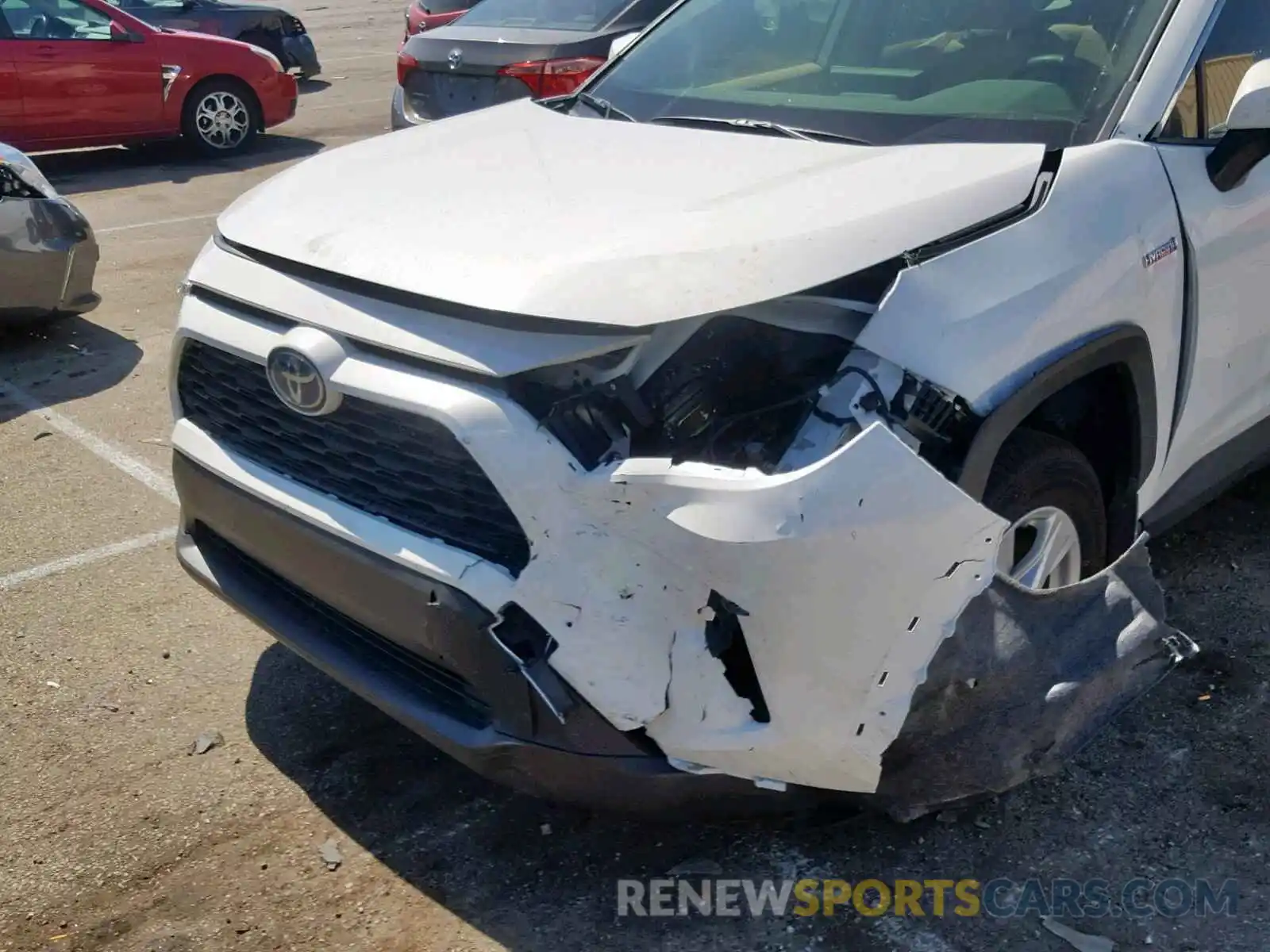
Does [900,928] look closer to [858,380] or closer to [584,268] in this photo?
[858,380]

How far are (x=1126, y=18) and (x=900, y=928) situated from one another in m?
2.22

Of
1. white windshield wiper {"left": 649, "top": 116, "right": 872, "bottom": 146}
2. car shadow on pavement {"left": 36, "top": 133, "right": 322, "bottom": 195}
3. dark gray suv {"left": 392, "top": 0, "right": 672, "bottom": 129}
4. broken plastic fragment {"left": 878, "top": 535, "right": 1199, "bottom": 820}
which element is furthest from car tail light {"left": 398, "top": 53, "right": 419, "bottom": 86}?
broken plastic fragment {"left": 878, "top": 535, "right": 1199, "bottom": 820}

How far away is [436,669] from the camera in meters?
2.63

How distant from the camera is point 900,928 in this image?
2652mm

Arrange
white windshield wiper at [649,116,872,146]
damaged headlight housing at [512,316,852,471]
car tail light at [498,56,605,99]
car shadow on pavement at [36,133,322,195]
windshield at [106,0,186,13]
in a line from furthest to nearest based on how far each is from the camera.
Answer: windshield at [106,0,186,13] < car shadow on pavement at [36,133,322,195] < car tail light at [498,56,605,99] < white windshield wiper at [649,116,872,146] < damaged headlight housing at [512,316,852,471]

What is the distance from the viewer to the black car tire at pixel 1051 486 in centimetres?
258

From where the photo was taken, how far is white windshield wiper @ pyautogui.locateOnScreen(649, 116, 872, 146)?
3.16m

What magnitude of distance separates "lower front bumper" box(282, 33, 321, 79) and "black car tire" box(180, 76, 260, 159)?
319cm

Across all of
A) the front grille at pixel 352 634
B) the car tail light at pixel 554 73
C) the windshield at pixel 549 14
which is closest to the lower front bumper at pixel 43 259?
the car tail light at pixel 554 73

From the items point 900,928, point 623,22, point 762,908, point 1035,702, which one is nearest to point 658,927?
point 762,908

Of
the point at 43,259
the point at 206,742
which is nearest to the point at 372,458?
the point at 206,742

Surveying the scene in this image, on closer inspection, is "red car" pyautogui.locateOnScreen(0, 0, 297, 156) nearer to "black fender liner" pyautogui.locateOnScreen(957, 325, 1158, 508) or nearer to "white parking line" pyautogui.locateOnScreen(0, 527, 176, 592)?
"white parking line" pyautogui.locateOnScreen(0, 527, 176, 592)

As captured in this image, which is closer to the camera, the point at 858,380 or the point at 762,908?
the point at 858,380

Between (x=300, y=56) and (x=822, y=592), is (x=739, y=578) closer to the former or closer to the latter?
(x=822, y=592)
